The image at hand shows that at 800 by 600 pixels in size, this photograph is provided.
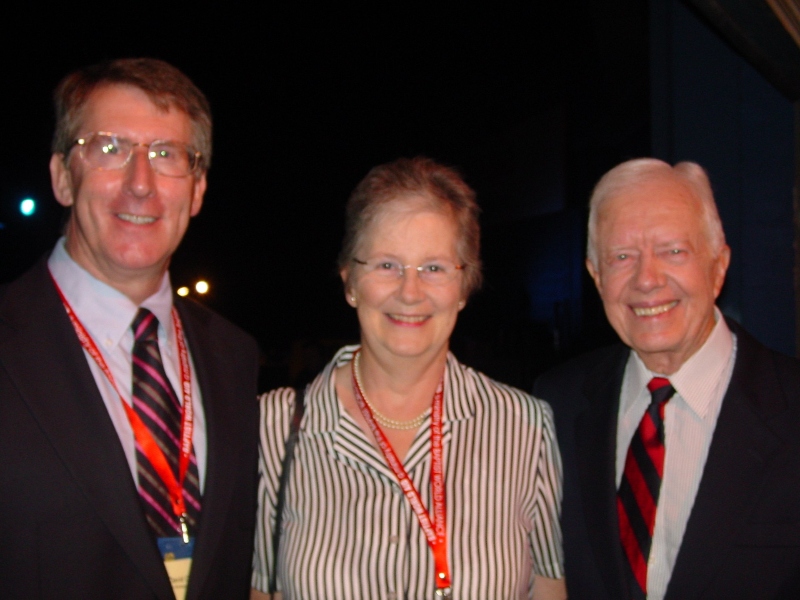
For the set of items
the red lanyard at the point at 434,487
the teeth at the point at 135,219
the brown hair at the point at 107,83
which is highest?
the brown hair at the point at 107,83

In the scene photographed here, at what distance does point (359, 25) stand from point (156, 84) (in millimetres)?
6553

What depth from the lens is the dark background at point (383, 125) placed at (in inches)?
250

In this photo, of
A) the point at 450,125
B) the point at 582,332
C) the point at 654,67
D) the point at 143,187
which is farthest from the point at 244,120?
the point at 143,187

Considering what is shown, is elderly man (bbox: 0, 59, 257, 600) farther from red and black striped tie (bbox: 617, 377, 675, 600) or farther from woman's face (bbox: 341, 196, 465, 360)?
red and black striped tie (bbox: 617, 377, 675, 600)

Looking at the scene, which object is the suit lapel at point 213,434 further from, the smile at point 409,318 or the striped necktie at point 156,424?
the smile at point 409,318

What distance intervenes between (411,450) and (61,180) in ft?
4.96

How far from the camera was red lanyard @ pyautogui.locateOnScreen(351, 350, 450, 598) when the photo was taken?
2.01 meters

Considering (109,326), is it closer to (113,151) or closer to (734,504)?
(113,151)

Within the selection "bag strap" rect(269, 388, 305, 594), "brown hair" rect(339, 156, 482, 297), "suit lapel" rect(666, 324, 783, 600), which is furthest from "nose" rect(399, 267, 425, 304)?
"suit lapel" rect(666, 324, 783, 600)

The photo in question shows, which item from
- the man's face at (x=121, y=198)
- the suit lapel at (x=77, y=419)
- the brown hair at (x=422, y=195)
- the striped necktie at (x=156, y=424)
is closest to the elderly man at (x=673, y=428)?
the brown hair at (x=422, y=195)

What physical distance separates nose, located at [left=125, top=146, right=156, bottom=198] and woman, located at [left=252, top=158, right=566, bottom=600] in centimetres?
72

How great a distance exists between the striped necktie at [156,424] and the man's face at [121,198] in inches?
7.9

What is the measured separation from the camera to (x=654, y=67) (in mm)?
4230

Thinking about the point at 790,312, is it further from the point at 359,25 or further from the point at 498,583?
the point at 359,25
